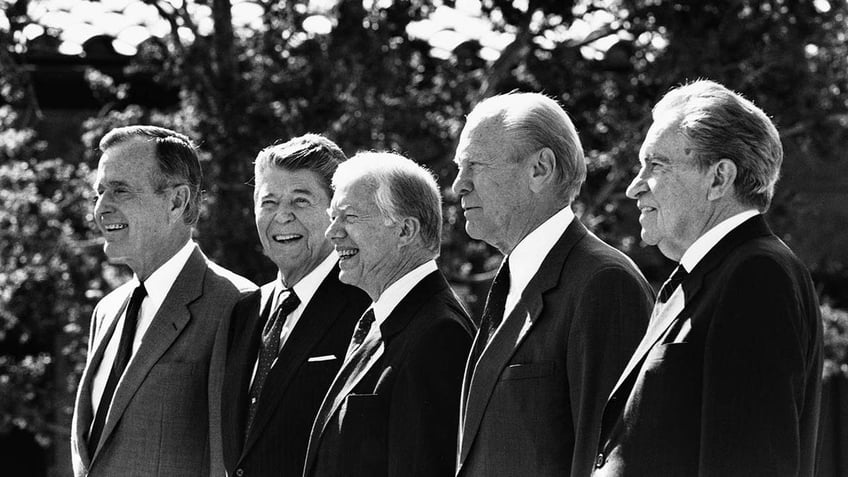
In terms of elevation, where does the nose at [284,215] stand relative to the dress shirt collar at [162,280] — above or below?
above

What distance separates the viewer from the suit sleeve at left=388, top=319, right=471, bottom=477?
3352 mm

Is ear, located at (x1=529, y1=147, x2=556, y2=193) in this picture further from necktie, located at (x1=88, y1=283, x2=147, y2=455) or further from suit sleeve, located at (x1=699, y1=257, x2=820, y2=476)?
necktie, located at (x1=88, y1=283, x2=147, y2=455)

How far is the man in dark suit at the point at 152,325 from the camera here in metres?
4.10

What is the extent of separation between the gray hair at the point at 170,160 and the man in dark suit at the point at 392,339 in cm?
81

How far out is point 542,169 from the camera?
3.35m

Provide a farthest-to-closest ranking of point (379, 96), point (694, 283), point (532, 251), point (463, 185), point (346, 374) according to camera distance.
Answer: point (379, 96)
point (346, 374)
point (463, 185)
point (532, 251)
point (694, 283)

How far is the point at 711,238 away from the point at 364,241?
115 cm

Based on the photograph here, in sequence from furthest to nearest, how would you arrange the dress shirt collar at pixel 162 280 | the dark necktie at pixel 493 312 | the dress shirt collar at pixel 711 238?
the dress shirt collar at pixel 162 280
the dark necktie at pixel 493 312
the dress shirt collar at pixel 711 238

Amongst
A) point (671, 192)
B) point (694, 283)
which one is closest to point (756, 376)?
point (694, 283)

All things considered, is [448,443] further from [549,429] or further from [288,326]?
[288,326]

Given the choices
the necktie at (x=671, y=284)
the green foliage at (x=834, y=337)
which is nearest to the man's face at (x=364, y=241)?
the necktie at (x=671, y=284)

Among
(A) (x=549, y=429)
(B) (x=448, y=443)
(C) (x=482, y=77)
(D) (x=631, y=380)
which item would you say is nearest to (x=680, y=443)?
(D) (x=631, y=380)

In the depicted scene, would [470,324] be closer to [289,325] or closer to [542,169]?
[542,169]

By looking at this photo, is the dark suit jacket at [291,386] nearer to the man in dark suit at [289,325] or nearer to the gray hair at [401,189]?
the man in dark suit at [289,325]
